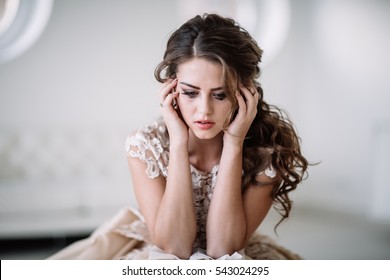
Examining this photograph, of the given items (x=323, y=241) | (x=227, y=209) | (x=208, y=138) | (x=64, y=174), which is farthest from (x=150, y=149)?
(x=64, y=174)

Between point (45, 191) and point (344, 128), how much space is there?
2.03 m

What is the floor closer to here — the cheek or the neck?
the neck

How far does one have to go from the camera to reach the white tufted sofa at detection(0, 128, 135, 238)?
2.73 m

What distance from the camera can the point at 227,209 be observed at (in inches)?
43.9

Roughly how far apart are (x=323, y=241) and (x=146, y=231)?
57.0 inches

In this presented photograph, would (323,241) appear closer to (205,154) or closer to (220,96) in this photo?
(205,154)

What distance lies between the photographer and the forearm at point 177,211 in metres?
1.10

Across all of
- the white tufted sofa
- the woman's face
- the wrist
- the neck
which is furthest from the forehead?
the white tufted sofa

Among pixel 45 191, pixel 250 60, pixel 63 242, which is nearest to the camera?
pixel 250 60

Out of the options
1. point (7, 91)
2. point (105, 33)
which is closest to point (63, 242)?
point (7, 91)

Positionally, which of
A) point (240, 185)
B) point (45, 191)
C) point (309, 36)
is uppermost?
point (309, 36)

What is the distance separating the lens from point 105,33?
299 centimetres

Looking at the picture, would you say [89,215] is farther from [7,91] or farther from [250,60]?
[250,60]

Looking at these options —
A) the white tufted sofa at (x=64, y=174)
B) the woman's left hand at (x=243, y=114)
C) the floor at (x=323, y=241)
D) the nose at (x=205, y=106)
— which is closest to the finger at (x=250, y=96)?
the woman's left hand at (x=243, y=114)
